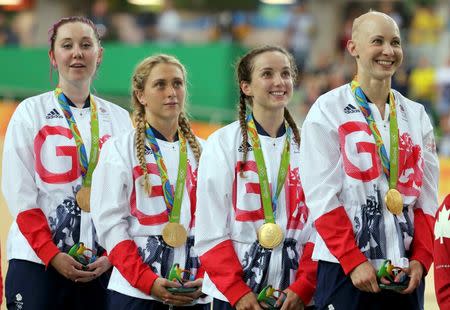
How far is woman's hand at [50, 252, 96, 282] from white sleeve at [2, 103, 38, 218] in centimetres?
27

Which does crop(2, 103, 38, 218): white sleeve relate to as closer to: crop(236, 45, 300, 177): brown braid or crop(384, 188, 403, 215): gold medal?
crop(236, 45, 300, 177): brown braid

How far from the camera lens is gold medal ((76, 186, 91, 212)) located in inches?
211

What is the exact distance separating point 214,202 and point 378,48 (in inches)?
35.5

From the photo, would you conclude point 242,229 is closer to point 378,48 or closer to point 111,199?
point 111,199

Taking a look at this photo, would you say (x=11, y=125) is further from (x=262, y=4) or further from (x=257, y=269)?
(x=262, y=4)

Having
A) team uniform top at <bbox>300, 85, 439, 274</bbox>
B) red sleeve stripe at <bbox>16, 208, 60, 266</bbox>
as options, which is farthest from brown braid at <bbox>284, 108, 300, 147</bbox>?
red sleeve stripe at <bbox>16, 208, 60, 266</bbox>

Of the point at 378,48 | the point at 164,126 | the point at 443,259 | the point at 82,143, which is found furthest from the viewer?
A: the point at 82,143

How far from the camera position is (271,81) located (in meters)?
4.94

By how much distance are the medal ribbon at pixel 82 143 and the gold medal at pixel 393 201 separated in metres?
1.51

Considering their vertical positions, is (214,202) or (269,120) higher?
(269,120)

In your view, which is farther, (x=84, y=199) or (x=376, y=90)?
(x=84, y=199)

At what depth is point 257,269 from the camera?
4.76 meters

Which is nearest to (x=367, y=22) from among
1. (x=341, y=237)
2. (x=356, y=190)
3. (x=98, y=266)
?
(x=356, y=190)

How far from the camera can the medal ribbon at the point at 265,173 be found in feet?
15.7
